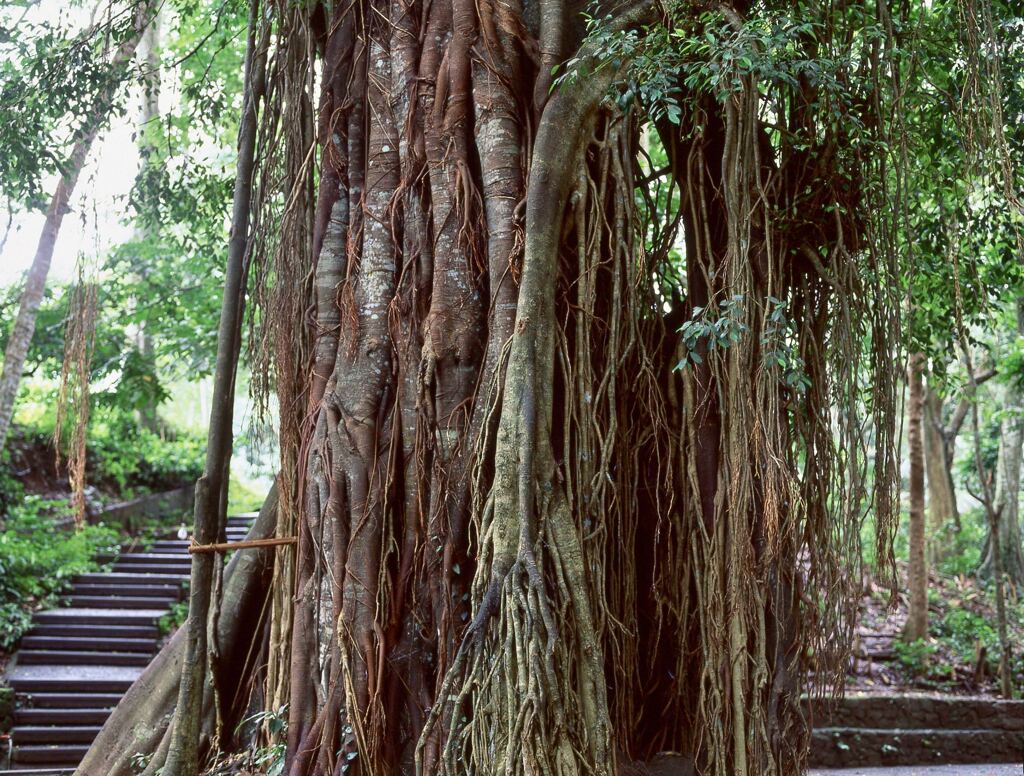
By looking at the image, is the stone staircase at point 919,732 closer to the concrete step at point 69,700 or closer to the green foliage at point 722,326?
the green foliage at point 722,326

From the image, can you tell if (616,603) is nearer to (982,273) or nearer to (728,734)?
(728,734)

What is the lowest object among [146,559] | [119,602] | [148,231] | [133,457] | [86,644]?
[86,644]

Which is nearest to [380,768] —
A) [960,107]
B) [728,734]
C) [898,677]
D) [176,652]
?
[728,734]

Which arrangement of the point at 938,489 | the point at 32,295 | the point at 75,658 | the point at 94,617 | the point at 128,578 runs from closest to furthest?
the point at 32,295, the point at 75,658, the point at 94,617, the point at 128,578, the point at 938,489

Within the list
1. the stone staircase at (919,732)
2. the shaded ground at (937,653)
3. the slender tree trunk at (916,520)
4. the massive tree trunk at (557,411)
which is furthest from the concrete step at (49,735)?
the slender tree trunk at (916,520)

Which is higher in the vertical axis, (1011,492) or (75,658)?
(1011,492)

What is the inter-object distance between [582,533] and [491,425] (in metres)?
0.48

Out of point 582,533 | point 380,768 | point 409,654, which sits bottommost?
point 380,768

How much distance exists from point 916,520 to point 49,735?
7.50m

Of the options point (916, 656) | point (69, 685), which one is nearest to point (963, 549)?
point (916, 656)

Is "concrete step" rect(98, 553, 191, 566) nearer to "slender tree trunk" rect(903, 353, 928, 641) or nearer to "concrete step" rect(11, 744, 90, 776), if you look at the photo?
"concrete step" rect(11, 744, 90, 776)

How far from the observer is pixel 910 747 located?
7.28 m

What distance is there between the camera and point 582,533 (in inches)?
126

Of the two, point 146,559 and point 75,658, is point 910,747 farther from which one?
point 146,559
